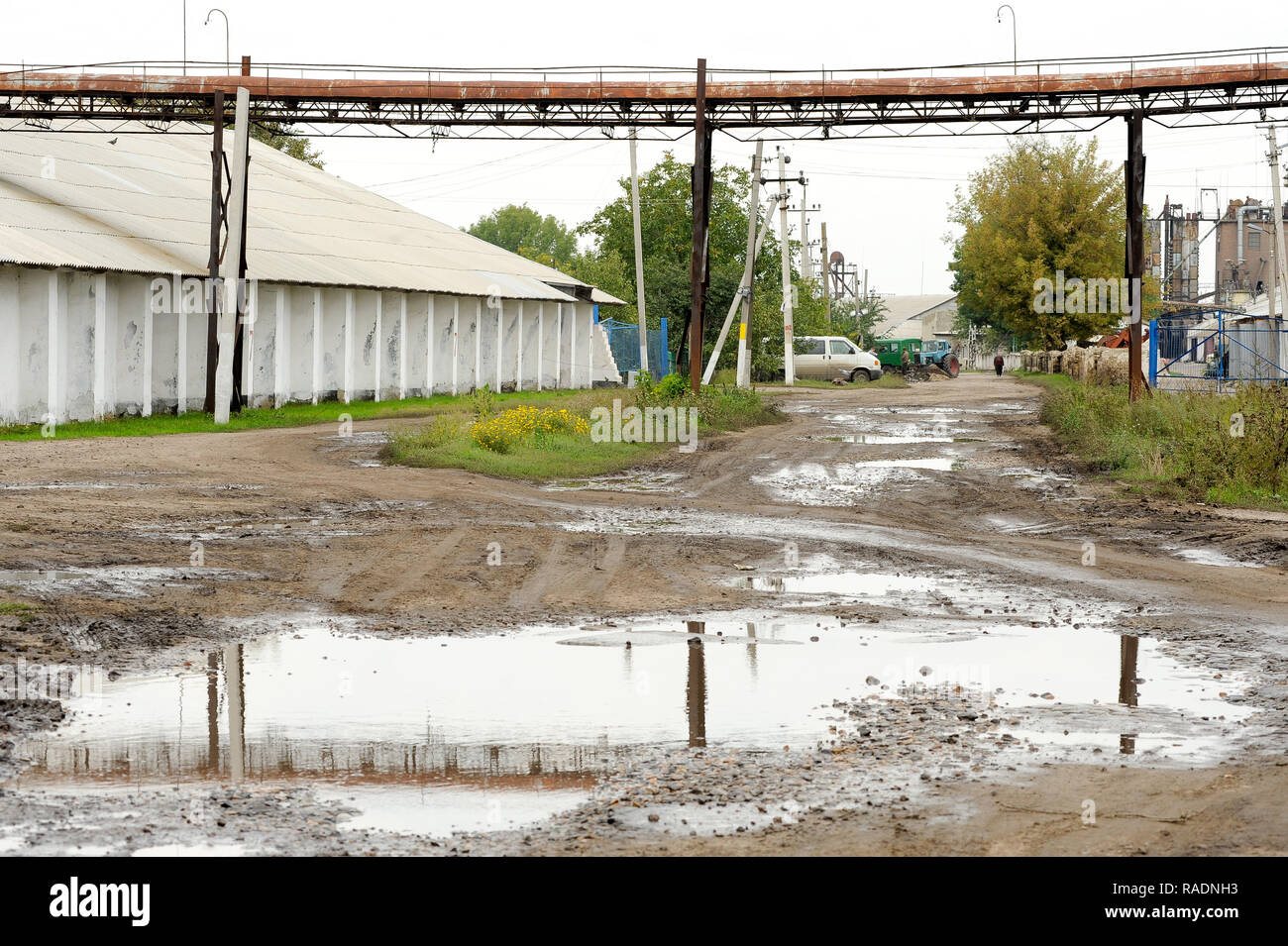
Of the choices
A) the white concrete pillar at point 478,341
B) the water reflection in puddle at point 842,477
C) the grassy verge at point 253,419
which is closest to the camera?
the water reflection in puddle at point 842,477

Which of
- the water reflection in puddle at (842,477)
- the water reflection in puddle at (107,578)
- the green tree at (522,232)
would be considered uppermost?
the green tree at (522,232)

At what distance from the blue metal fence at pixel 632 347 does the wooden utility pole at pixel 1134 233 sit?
76.8 ft

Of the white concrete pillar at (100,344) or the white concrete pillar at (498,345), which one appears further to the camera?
the white concrete pillar at (498,345)

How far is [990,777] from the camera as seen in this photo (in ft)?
20.2

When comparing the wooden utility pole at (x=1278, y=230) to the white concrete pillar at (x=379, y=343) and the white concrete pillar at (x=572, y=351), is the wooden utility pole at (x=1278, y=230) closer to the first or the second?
the white concrete pillar at (x=572, y=351)

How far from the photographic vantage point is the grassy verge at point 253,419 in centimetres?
2500

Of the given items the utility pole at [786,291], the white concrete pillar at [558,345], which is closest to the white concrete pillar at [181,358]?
the white concrete pillar at [558,345]

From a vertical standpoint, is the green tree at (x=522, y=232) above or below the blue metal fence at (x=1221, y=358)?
above

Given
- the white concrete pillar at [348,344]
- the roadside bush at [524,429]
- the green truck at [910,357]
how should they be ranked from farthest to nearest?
1. the green truck at [910,357]
2. the white concrete pillar at [348,344]
3. the roadside bush at [524,429]

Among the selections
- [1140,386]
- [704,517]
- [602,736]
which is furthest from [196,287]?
[602,736]

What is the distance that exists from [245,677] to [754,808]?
381 cm

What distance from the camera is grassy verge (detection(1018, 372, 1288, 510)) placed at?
17703mm

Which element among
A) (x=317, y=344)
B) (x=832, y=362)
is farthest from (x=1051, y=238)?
(x=317, y=344)
